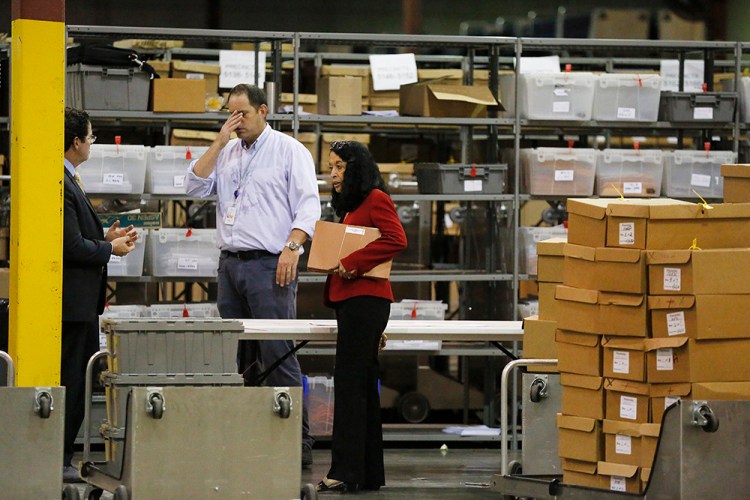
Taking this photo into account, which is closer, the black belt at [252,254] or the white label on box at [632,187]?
the black belt at [252,254]

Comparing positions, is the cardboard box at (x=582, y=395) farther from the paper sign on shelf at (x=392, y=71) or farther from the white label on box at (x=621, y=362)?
the paper sign on shelf at (x=392, y=71)

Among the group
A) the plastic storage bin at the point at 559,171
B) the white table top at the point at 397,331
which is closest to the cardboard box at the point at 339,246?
the white table top at the point at 397,331

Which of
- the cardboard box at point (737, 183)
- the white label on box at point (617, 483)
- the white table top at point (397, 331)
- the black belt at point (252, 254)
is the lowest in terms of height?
the white label on box at point (617, 483)

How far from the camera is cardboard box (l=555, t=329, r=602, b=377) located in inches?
210

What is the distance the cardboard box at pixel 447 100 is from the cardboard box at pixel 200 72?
1226mm

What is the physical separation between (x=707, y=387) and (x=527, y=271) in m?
3.08

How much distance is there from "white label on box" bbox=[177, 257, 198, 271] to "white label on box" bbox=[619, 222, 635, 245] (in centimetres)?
327

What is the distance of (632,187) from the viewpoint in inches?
322

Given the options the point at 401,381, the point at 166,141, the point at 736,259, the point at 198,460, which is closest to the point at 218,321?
the point at 198,460

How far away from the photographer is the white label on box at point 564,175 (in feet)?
26.5

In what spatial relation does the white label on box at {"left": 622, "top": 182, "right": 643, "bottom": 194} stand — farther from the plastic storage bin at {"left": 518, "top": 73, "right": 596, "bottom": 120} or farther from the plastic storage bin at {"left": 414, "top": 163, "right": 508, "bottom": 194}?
the plastic storage bin at {"left": 414, "top": 163, "right": 508, "bottom": 194}

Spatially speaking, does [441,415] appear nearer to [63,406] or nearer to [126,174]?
[126,174]

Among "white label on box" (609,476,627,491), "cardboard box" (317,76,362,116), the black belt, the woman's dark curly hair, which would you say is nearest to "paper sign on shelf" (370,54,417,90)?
"cardboard box" (317,76,362,116)

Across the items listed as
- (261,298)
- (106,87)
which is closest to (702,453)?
(261,298)
